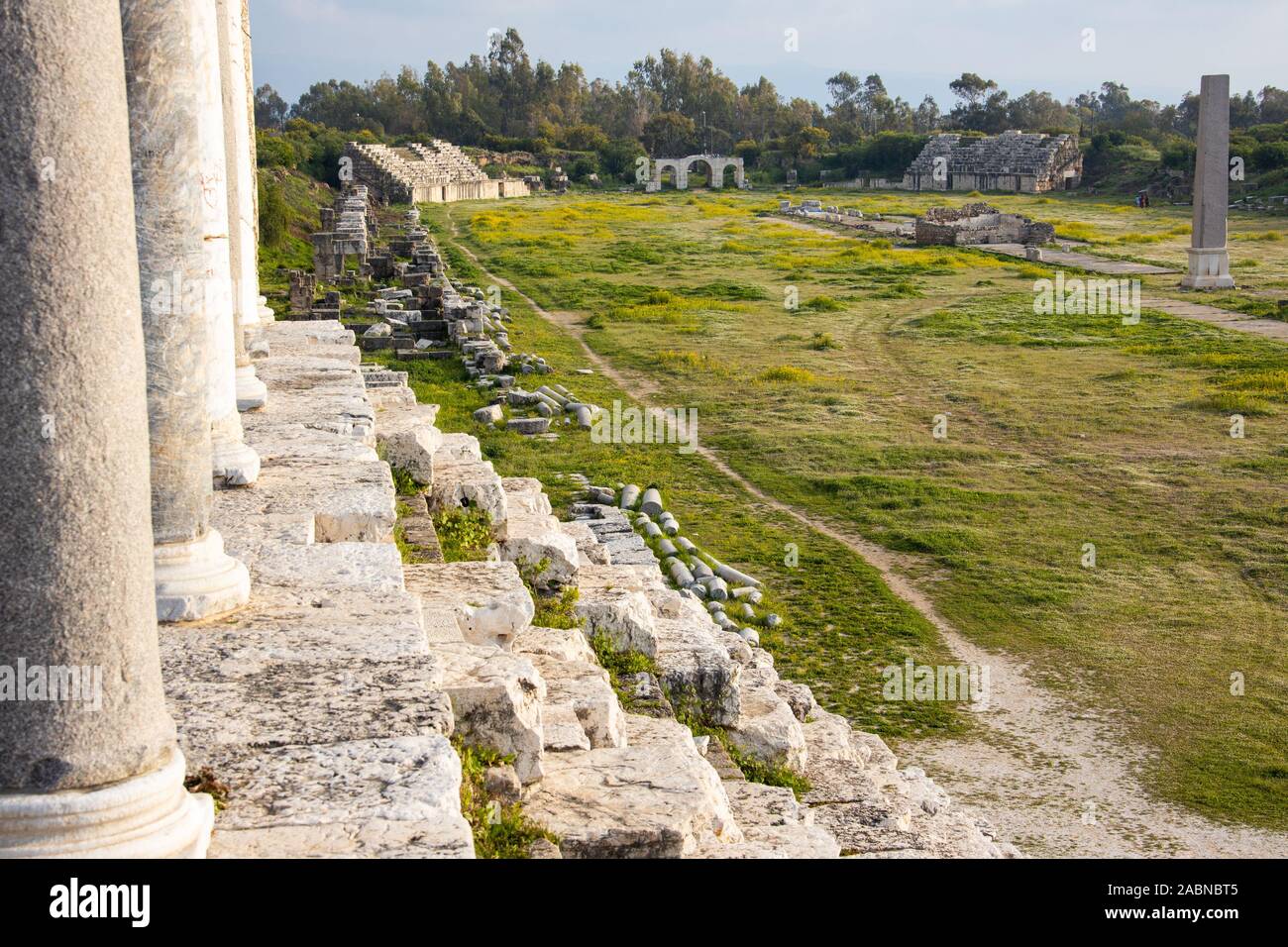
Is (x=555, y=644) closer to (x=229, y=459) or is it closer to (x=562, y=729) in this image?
(x=562, y=729)

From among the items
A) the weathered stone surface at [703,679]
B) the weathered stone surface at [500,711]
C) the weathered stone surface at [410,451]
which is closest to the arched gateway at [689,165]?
the weathered stone surface at [410,451]

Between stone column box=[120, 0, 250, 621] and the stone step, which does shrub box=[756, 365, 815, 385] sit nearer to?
the stone step

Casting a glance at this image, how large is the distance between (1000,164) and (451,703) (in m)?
78.4

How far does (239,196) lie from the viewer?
41.3ft

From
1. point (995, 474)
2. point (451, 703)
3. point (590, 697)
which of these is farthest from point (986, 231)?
point (451, 703)

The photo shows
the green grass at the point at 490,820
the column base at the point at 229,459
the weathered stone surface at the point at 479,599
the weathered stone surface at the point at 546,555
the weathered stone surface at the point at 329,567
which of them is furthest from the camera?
the weathered stone surface at the point at 546,555

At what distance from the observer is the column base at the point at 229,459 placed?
27.5 ft

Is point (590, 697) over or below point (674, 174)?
below

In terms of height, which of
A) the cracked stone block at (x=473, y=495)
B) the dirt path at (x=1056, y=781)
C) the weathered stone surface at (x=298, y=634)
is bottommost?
the dirt path at (x=1056, y=781)

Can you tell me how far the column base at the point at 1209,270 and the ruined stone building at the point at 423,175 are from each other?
135ft

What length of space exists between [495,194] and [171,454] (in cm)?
7568

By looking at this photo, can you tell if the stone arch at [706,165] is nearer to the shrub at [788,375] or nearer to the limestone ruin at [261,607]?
the shrub at [788,375]

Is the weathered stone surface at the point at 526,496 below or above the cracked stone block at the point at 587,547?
above
